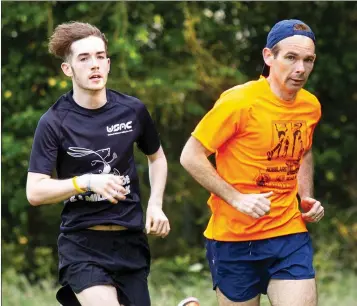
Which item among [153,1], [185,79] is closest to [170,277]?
[185,79]

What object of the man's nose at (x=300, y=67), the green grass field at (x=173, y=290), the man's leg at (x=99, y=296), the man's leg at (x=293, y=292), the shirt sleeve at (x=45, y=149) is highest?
the man's nose at (x=300, y=67)

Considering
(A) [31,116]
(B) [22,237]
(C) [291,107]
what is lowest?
(B) [22,237]

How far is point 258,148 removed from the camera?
609 cm

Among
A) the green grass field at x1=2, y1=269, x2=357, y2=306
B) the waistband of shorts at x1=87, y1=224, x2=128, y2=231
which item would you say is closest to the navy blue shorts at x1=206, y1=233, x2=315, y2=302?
the waistband of shorts at x1=87, y1=224, x2=128, y2=231

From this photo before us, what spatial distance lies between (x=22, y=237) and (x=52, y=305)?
12.6 ft

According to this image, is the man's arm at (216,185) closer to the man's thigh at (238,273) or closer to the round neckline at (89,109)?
the man's thigh at (238,273)

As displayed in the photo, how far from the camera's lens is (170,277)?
1234 cm

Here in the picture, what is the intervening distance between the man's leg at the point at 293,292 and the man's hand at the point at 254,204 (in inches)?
18.3

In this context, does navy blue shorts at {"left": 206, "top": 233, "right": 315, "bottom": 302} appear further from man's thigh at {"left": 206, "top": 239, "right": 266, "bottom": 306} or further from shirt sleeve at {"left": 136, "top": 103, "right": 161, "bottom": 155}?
shirt sleeve at {"left": 136, "top": 103, "right": 161, "bottom": 155}

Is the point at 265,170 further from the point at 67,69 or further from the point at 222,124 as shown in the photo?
the point at 67,69

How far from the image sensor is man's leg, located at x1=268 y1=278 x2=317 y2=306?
5914mm

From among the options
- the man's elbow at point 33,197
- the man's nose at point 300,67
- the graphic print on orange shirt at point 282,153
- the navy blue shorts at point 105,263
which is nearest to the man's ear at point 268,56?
the man's nose at point 300,67

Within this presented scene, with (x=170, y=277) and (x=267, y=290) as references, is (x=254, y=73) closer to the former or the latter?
(x=170, y=277)

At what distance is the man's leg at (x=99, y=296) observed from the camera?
560 centimetres
